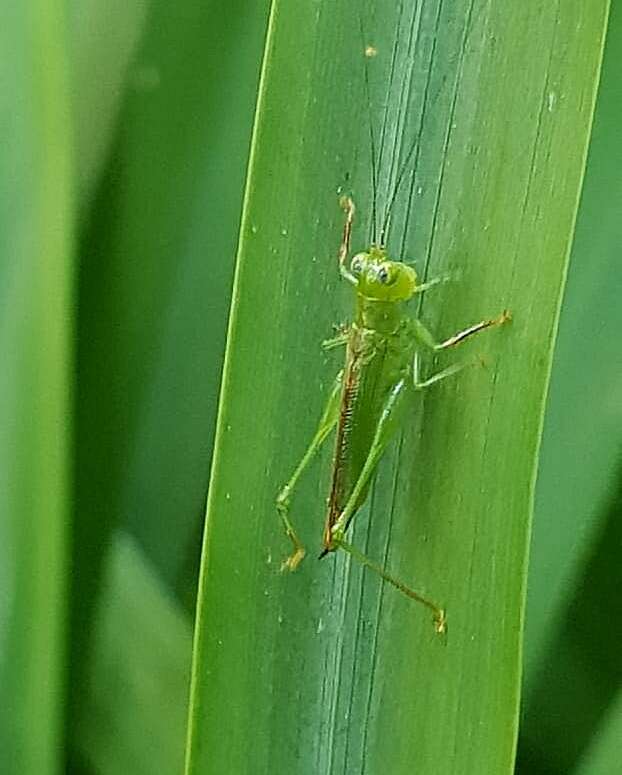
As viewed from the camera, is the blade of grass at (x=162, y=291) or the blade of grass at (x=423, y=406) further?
the blade of grass at (x=162, y=291)

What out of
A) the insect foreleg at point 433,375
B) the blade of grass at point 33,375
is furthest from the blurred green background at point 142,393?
the insect foreleg at point 433,375

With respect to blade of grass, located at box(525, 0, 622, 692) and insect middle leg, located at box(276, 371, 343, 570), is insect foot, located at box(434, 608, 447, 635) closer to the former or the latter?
insect middle leg, located at box(276, 371, 343, 570)

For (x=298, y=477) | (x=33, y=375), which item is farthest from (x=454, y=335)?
(x=33, y=375)

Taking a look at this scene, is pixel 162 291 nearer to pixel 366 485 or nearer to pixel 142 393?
pixel 142 393

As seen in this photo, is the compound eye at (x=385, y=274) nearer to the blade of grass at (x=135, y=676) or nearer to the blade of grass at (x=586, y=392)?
the blade of grass at (x=586, y=392)

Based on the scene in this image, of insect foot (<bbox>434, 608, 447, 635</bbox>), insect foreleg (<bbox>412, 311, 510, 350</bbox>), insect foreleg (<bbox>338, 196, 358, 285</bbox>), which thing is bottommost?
insect foot (<bbox>434, 608, 447, 635</bbox>)

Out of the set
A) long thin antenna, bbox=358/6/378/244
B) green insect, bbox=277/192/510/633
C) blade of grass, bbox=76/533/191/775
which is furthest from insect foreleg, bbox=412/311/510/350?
blade of grass, bbox=76/533/191/775

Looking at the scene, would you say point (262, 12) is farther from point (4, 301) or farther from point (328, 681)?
point (328, 681)
